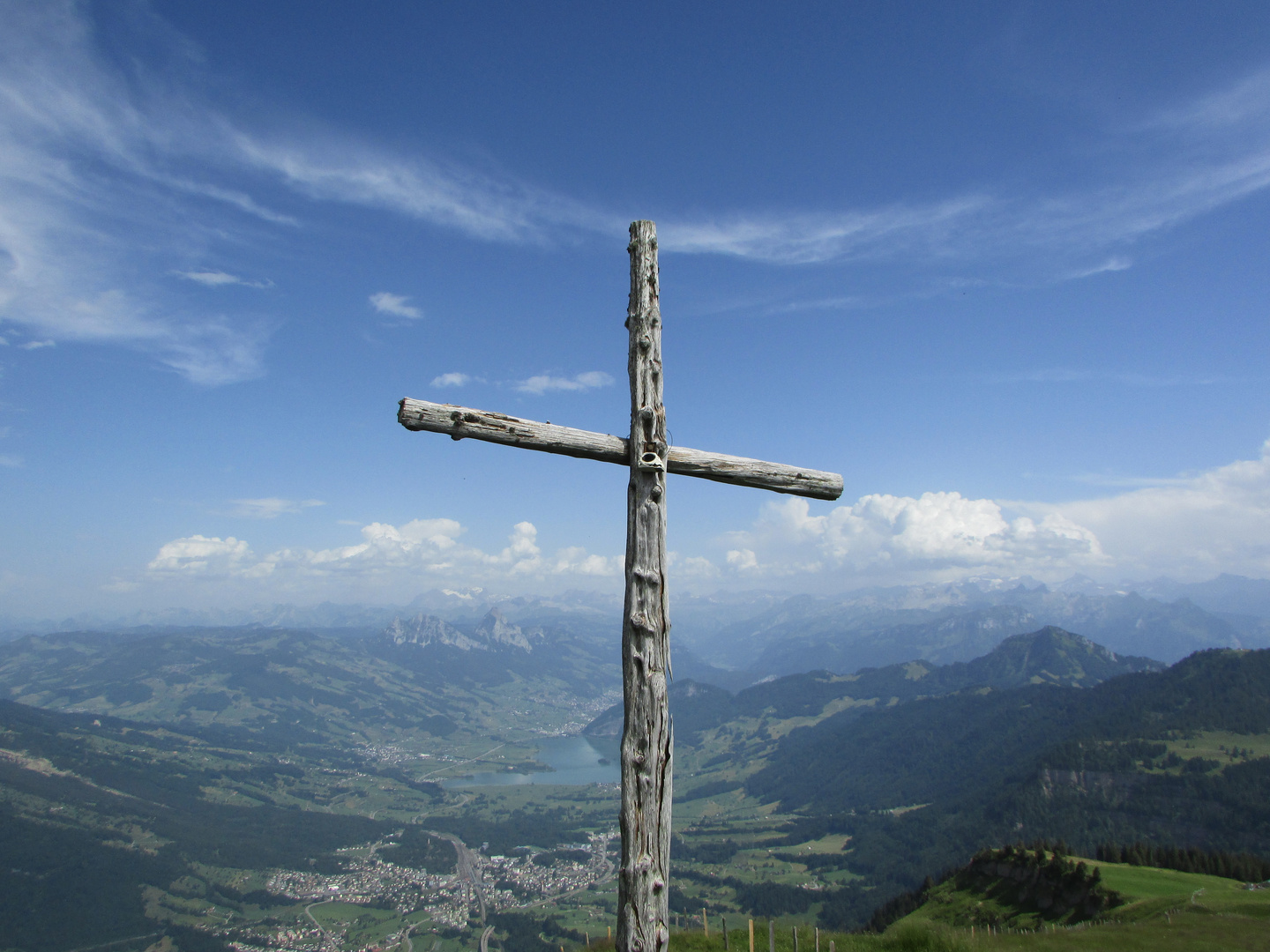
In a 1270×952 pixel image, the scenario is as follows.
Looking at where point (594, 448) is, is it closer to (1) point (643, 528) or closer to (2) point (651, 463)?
(2) point (651, 463)

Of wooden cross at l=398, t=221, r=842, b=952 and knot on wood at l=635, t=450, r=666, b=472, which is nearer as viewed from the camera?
wooden cross at l=398, t=221, r=842, b=952

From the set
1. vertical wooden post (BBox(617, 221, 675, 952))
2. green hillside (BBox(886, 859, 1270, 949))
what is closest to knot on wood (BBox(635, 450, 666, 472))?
vertical wooden post (BBox(617, 221, 675, 952))

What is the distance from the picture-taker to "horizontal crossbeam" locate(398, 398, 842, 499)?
216 inches

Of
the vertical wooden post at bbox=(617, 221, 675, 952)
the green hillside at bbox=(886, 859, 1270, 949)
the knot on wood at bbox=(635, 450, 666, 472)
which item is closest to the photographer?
the vertical wooden post at bbox=(617, 221, 675, 952)

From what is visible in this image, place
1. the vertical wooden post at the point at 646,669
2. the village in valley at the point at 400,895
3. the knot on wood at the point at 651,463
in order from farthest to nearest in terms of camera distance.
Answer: the village in valley at the point at 400,895
the knot on wood at the point at 651,463
the vertical wooden post at the point at 646,669

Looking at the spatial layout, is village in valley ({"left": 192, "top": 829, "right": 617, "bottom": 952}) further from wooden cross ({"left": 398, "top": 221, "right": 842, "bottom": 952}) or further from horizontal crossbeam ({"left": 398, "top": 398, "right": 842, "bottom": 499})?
horizontal crossbeam ({"left": 398, "top": 398, "right": 842, "bottom": 499})

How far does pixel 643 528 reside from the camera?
18.9 feet

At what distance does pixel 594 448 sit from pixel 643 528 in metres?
0.90

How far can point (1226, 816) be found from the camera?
13300cm

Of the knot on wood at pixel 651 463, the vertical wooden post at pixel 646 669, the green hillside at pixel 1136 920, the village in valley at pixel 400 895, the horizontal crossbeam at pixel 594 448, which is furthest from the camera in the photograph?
the village in valley at pixel 400 895

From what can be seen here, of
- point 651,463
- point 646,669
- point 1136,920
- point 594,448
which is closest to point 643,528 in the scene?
point 651,463

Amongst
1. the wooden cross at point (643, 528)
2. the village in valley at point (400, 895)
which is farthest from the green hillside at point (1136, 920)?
the village in valley at point (400, 895)

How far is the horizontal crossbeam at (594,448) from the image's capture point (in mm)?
5496

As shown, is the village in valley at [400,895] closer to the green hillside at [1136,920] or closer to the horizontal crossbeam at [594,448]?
the green hillside at [1136,920]
